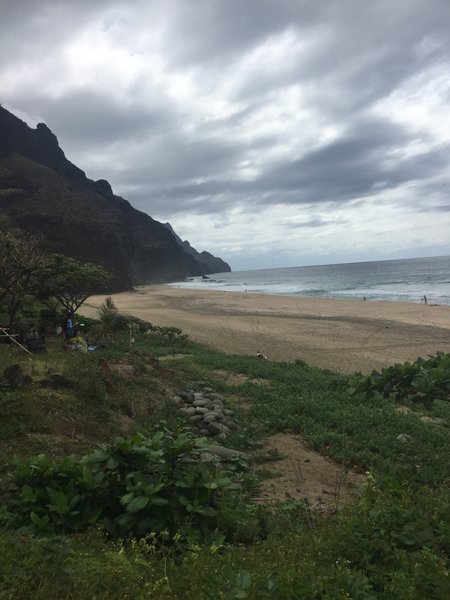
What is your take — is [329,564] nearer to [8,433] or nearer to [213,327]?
[8,433]

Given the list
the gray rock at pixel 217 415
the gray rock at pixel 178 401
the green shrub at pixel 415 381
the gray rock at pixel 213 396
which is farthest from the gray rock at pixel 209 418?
the green shrub at pixel 415 381

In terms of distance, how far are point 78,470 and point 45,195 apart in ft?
233

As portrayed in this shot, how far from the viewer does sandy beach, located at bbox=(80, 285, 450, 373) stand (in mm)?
17706

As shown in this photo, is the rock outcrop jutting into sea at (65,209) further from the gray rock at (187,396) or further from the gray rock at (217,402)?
the gray rock at (217,402)

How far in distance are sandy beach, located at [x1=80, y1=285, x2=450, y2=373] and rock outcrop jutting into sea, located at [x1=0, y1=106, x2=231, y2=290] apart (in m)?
26.5

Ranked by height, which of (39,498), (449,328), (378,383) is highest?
(378,383)

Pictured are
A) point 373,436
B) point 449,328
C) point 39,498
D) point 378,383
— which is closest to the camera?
point 39,498

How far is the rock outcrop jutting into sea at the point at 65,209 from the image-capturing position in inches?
2424

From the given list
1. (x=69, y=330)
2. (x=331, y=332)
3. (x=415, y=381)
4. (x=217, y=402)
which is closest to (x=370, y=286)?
(x=331, y=332)

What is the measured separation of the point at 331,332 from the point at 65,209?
56.3 meters

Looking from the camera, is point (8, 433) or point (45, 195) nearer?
point (8, 433)

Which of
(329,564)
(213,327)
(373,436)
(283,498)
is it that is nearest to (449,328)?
(213,327)

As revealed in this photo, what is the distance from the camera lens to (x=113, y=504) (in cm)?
357

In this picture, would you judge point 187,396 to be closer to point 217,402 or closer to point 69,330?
point 217,402
